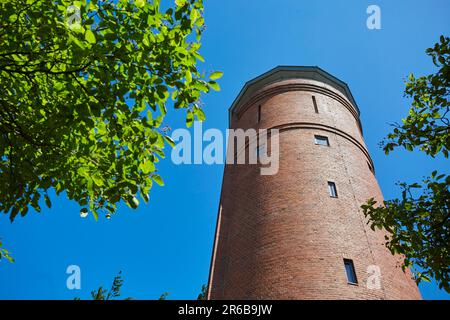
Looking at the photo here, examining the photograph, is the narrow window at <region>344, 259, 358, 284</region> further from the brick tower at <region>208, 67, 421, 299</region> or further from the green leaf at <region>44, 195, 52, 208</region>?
the green leaf at <region>44, 195, 52, 208</region>

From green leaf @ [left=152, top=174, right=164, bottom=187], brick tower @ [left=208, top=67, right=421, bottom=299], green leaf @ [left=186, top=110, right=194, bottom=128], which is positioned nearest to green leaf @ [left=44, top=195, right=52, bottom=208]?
green leaf @ [left=152, top=174, right=164, bottom=187]

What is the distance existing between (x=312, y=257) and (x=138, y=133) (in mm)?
8121

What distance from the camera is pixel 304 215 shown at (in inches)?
482

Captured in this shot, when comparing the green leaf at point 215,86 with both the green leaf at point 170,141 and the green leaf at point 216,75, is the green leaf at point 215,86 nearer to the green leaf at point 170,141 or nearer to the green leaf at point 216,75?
the green leaf at point 216,75

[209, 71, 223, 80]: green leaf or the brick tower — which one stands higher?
the brick tower

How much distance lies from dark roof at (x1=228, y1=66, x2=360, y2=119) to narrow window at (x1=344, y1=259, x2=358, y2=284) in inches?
478

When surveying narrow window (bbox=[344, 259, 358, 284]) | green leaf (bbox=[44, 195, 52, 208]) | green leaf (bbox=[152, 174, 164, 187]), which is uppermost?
narrow window (bbox=[344, 259, 358, 284])

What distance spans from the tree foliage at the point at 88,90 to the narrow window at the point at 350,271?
27.2 feet

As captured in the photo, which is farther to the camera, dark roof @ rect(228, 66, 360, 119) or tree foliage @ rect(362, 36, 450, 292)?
dark roof @ rect(228, 66, 360, 119)

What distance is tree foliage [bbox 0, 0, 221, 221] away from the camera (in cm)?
423

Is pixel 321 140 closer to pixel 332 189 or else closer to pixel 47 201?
pixel 332 189

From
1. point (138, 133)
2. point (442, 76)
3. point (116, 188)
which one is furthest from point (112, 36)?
point (442, 76)

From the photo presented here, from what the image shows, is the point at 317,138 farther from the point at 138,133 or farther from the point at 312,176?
the point at 138,133

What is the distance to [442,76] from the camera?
5484mm
